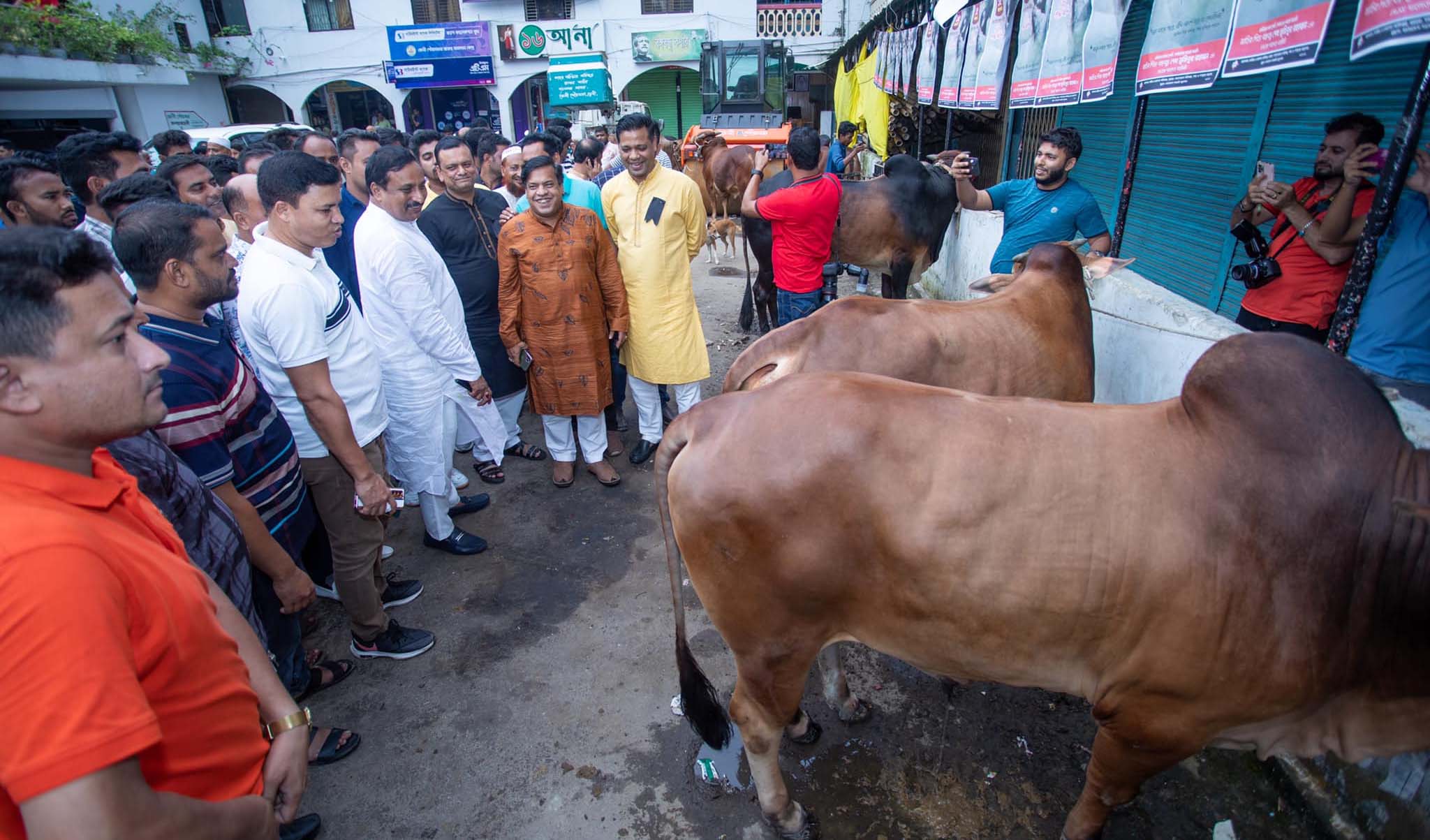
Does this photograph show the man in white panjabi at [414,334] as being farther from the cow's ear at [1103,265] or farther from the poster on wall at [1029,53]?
the poster on wall at [1029,53]

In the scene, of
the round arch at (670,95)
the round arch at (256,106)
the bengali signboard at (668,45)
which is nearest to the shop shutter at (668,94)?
the round arch at (670,95)

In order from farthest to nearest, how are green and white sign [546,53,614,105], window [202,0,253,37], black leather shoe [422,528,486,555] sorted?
window [202,0,253,37] → green and white sign [546,53,614,105] → black leather shoe [422,528,486,555]

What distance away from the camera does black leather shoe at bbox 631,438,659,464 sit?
477 cm

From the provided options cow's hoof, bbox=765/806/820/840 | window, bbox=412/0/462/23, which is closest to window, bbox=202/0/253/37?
window, bbox=412/0/462/23

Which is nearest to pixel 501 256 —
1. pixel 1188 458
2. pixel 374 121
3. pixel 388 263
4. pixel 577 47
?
pixel 388 263

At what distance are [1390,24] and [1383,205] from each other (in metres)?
0.57

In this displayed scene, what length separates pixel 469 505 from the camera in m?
4.24

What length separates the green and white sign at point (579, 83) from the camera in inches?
820

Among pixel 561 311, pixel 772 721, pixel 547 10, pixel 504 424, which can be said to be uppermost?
pixel 547 10

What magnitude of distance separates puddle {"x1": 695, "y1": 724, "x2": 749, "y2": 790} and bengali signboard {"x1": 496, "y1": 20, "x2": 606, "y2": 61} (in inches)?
1030

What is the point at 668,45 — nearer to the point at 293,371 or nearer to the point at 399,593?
the point at 399,593

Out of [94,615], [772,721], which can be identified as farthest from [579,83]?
[94,615]

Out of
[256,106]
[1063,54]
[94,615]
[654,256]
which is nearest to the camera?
[94,615]

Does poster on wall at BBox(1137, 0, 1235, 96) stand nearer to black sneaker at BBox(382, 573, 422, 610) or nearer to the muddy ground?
the muddy ground
